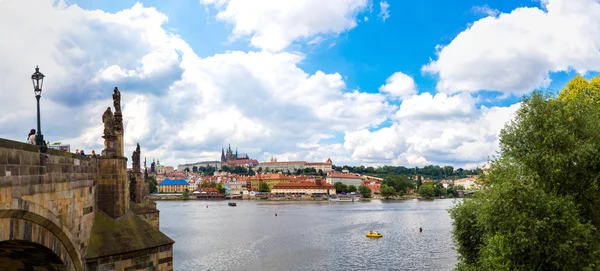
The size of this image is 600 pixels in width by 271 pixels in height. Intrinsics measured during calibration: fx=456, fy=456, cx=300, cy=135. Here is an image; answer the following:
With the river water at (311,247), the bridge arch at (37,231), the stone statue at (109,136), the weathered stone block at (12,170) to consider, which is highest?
the stone statue at (109,136)

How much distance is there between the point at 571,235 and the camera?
1584 cm

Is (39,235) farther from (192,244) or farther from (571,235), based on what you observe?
(192,244)

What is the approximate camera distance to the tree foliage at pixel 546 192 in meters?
16.0

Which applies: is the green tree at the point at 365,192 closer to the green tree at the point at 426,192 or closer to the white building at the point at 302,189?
the white building at the point at 302,189

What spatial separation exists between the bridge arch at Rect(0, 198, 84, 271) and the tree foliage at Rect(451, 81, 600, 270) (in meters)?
13.8

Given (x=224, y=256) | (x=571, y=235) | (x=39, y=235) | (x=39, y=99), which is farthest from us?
(x=224, y=256)

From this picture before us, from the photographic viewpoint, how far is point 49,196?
32.6ft

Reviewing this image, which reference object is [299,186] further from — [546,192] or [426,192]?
[546,192]

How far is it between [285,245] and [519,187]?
1515 inches

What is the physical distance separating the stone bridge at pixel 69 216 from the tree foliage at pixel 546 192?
39.7 ft

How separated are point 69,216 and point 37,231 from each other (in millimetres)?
1755

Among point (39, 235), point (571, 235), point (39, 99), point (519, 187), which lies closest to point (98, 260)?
point (39, 235)

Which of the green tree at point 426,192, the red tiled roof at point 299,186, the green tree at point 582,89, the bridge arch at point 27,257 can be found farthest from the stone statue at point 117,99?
the green tree at point 426,192

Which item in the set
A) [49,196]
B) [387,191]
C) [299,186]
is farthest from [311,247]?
[299,186]
